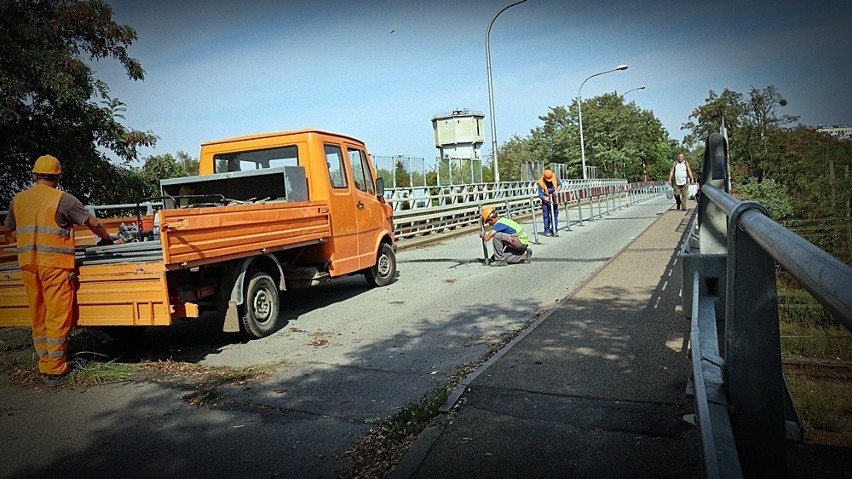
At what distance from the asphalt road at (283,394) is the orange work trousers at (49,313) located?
0.95 feet

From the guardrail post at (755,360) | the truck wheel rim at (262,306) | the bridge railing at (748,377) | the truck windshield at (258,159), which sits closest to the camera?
the bridge railing at (748,377)

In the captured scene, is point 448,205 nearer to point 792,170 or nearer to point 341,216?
point 792,170

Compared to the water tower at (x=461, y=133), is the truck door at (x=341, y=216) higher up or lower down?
lower down

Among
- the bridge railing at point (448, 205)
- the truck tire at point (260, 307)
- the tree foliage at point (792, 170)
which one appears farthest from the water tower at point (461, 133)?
the truck tire at point (260, 307)

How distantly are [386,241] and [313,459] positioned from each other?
6732mm

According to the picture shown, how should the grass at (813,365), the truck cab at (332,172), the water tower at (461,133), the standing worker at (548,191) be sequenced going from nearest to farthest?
1. the grass at (813,365)
2. the truck cab at (332,172)
3. the standing worker at (548,191)
4. the water tower at (461,133)

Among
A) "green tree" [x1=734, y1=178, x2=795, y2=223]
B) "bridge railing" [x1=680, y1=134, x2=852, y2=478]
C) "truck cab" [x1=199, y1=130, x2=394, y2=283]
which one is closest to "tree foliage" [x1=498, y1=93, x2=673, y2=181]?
"green tree" [x1=734, y1=178, x2=795, y2=223]

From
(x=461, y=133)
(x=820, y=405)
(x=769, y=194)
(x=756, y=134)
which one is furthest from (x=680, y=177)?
(x=461, y=133)

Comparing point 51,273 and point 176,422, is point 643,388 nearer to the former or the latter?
point 176,422

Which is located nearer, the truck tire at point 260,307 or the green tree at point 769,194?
the truck tire at point 260,307

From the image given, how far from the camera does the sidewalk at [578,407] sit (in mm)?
3346

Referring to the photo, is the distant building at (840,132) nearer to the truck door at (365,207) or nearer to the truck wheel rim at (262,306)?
the truck door at (365,207)

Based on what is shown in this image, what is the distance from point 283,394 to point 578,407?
229 centimetres

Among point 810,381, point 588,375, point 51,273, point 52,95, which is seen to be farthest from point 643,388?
point 52,95
